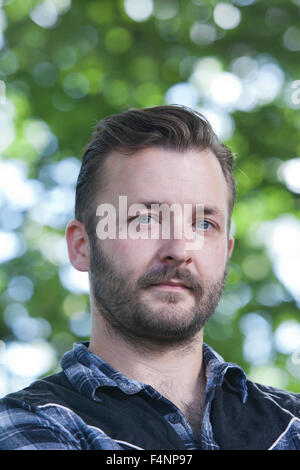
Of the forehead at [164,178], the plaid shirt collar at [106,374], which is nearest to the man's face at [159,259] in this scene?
the forehead at [164,178]

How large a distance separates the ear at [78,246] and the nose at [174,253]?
0.36m

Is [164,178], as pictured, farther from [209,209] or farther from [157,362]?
[157,362]

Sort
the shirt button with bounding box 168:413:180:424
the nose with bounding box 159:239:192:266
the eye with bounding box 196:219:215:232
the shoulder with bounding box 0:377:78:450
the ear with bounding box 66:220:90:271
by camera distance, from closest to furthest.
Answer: the shoulder with bounding box 0:377:78:450 → the shirt button with bounding box 168:413:180:424 → the nose with bounding box 159:239:192:266 → the eye with bounding box 196:219:215:232 → the ear with bounding box 66:220:90:271

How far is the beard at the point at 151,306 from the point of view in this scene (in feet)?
6.29

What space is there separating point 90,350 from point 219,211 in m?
0.60

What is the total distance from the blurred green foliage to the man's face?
261 cm

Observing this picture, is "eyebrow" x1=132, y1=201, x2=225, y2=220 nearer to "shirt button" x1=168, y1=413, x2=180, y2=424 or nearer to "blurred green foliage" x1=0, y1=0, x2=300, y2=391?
"shirt button" x1=168, y1=413, x2=180, y2=424

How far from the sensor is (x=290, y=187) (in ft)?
15.8

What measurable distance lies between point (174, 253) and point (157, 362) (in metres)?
0.35

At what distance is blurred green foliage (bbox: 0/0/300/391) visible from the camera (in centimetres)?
467

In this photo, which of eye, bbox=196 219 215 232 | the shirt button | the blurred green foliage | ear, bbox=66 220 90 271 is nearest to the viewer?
the shirt button

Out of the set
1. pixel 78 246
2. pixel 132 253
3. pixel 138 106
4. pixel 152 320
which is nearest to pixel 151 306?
pixel 152 320

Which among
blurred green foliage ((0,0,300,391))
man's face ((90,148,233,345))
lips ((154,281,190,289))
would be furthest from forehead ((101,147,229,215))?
blurred green foliage ((0,0,300,391))

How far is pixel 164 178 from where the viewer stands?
6.56 feet
